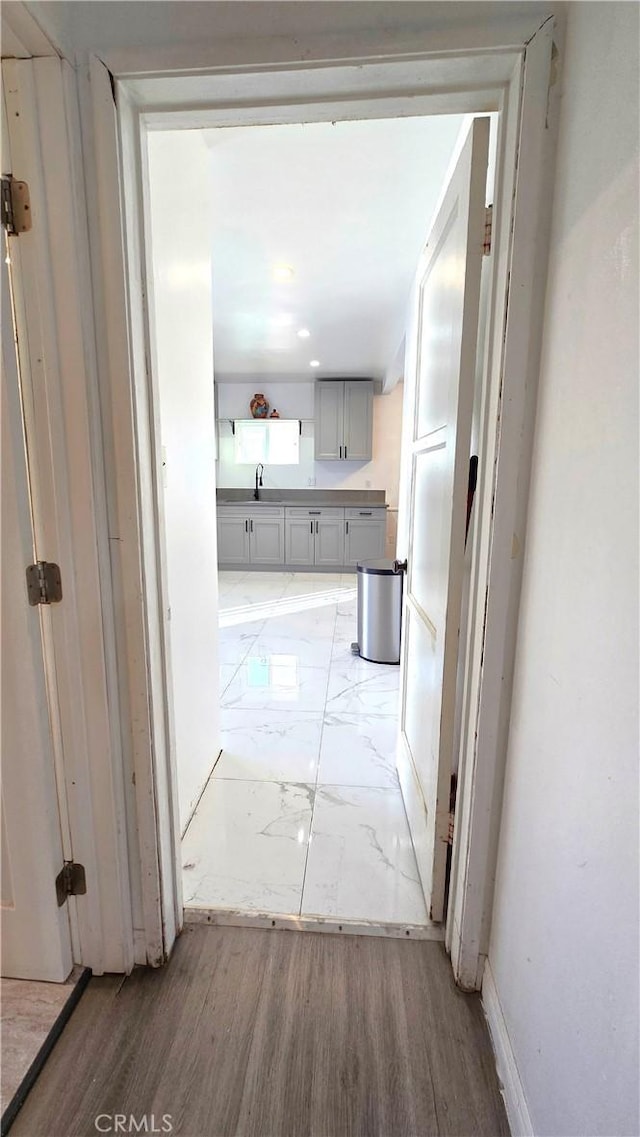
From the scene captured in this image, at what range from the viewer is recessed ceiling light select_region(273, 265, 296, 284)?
2.92 m

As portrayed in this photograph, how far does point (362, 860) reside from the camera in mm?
1725

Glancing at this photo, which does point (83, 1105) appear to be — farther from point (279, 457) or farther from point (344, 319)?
point (279, 457)

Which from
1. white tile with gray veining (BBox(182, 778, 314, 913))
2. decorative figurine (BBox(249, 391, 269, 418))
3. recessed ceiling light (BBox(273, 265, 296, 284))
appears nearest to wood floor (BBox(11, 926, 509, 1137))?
white tile with gray veining (BBox(182, 778, 314, 913))

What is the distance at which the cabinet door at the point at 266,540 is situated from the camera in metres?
6.50

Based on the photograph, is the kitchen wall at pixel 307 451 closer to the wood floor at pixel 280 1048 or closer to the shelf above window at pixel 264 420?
the shelf above window at pixel 264 420

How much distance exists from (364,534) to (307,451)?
4.85 ft

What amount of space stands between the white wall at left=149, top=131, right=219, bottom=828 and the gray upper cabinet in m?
4.61

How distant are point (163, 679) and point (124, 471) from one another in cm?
54

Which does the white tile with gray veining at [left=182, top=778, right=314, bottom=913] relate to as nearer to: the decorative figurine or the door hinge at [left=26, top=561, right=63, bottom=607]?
the door hinge at [left=26, top=561, right=63, bottom=607]

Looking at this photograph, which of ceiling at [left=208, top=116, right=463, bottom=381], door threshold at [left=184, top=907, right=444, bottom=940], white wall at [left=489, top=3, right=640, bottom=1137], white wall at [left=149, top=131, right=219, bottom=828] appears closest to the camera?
white wall at [left=489, top=3, right=640, bottom=1137]

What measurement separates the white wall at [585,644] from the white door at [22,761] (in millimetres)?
1103

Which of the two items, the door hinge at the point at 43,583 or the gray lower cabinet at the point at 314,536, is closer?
the door hinge at the point at 43,583

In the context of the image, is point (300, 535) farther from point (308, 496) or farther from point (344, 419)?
point (344, 419)

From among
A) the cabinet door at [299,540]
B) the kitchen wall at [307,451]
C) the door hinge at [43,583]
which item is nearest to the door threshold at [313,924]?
the door hinge at [43,583]
